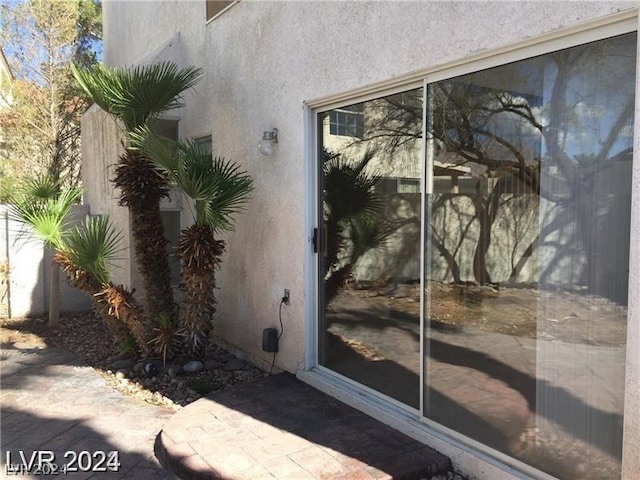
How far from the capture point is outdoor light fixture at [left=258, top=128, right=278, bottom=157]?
6.08 meters

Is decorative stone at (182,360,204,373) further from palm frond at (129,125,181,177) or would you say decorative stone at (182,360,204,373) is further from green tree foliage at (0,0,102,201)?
green tree foliage at (0,0,102,201)

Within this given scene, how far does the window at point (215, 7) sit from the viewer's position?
284 inches

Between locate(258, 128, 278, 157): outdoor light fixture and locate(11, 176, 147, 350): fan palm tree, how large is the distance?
235 centimetres

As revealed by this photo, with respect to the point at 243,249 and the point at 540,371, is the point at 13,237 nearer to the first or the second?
the point at 243,249

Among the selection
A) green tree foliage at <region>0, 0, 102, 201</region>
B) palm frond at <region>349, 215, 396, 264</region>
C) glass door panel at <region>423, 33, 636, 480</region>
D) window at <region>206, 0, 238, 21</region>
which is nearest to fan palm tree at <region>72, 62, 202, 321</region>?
window at <region>206, 0, 238, 21</region>

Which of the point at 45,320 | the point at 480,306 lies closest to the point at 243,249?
the point at 480,306

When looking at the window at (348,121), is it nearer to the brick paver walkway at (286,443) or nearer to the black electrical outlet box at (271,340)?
the black electrical outlet box at (271,340)

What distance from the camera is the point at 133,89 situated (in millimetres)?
6230

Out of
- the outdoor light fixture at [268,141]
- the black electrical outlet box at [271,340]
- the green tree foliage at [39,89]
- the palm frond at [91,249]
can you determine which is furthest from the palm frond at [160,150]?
the green tree foliage at [39,89]

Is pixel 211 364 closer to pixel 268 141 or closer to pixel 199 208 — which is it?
pixel 199 208

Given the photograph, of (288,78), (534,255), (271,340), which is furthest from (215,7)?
(534,255)

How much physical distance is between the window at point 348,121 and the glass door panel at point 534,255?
0.97m

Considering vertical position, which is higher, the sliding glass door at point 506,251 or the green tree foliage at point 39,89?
the green tree foliage at point 39,89

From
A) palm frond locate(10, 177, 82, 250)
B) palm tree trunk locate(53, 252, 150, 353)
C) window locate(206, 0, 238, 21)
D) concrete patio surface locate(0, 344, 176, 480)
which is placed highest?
window locate(206, 0, 238, 21)
